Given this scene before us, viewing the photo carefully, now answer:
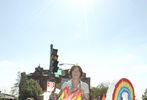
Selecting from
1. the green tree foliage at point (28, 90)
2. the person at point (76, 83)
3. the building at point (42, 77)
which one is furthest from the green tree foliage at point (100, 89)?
the person at point (76, 83)

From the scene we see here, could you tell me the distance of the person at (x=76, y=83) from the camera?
3289 mm

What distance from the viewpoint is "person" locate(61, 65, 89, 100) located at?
3.29 metres

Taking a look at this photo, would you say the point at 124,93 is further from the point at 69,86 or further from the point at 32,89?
the point at 32,89

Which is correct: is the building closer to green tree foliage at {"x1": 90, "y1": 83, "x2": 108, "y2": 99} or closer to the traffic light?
green tree foliage at {"x1": 90, "y1": 83, "x2": 108, "y2": 99}

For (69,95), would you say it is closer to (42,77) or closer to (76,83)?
(76,83)

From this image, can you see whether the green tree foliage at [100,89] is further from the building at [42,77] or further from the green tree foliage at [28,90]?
the green tree foliage at [28,90]

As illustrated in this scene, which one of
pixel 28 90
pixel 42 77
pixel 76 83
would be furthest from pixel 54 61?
pixel 42 77

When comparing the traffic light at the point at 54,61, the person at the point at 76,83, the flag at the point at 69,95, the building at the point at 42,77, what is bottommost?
the flag at the point at 69,95

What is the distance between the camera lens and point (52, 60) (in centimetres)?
1009

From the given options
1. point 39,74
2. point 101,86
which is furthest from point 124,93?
point 39,74

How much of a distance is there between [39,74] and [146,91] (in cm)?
3224

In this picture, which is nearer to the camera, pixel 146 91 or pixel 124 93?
pixel 124 93

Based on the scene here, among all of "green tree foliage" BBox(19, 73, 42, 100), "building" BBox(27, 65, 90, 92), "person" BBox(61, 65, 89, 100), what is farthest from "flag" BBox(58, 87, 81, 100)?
"building" BBox(27, 65, 90, 92)

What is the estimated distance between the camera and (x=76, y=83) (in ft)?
11.2
